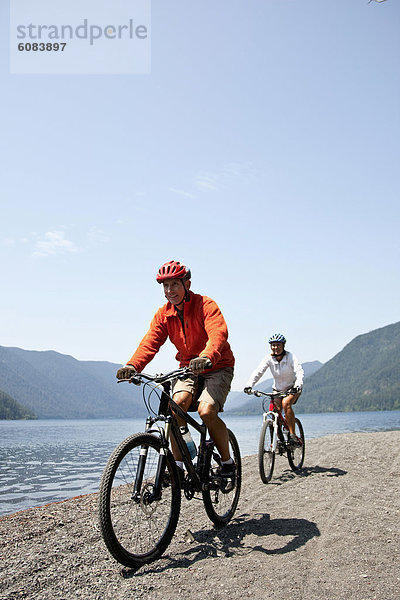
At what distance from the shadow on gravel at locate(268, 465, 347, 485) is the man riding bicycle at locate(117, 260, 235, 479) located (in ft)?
12.1

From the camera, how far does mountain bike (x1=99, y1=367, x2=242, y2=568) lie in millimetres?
3854

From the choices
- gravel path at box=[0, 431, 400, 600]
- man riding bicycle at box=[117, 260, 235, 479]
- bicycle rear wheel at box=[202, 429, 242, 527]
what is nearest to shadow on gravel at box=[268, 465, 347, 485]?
gravel path at box=[0, 431, 400, 600]

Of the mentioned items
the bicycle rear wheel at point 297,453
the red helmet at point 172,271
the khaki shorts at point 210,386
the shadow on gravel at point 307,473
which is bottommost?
the shadow on gravel at point 307,473

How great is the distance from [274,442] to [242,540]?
4148 mm

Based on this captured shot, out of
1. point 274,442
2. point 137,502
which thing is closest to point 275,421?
point 274,442

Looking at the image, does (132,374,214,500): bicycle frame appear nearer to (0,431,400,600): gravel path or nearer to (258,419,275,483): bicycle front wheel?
(0,431,400,600): gravel path

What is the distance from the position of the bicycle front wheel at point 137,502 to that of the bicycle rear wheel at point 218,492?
0.69 m

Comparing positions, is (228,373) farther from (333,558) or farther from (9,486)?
(9,486)

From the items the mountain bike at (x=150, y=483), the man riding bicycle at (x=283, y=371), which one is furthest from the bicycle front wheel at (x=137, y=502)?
the man riding bicycle at (x=283, y=371)

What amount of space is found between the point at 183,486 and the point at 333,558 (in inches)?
60.9

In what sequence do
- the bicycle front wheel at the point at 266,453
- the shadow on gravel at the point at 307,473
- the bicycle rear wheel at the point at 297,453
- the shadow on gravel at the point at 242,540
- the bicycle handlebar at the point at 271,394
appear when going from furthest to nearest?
1. the bicycle rear wheel at the point at 297,453
2. the bicycle handlebar at the point at 271,394
3. the shadow on gravel at the point at 307,473
4. the bicycle front wheel at the point at 266,453
5. the shadow on gravel at the point at 242,540

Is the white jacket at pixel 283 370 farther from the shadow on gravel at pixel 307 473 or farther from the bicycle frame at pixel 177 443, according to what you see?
the bicycle frame at pixel 177 443

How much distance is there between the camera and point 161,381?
175 inches

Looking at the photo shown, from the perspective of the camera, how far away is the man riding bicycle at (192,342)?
4887 mm
